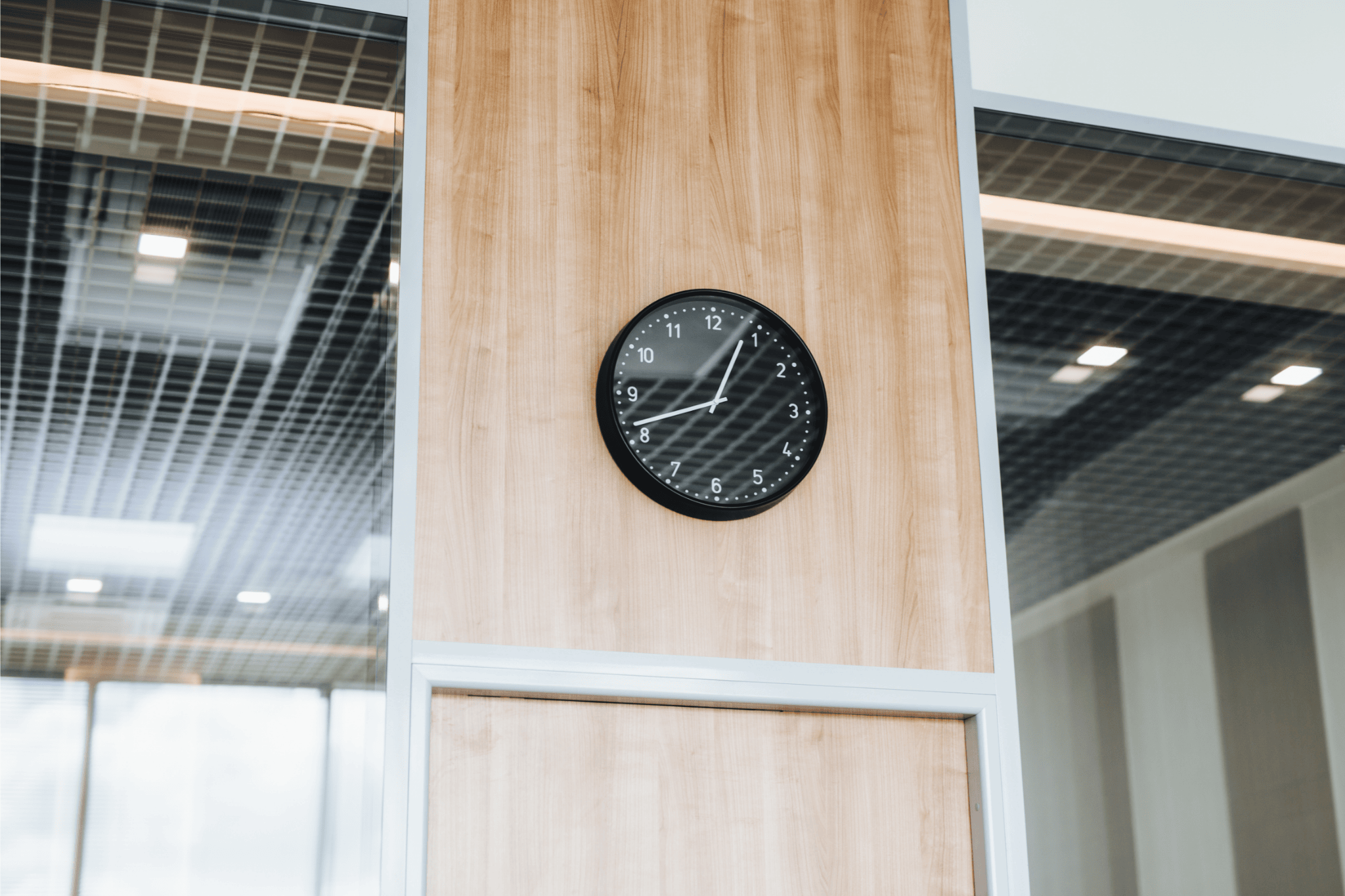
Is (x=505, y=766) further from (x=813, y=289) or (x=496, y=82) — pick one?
(x=496, y=82)

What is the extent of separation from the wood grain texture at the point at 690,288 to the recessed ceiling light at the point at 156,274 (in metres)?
0.38

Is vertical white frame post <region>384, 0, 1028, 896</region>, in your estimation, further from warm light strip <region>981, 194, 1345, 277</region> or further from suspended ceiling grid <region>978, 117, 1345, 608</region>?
warm light strip <region>981, 194, 1345, 277</region>

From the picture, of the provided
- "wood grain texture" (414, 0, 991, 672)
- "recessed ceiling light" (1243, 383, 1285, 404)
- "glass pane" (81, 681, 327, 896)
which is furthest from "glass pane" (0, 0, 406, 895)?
"recessed ceiling light" (1243, 383, 1285, 404)

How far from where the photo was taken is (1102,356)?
8.23 feet

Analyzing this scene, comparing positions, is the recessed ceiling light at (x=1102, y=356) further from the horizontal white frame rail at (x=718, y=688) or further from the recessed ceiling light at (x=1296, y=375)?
the horizontal white frame rail at (x=718, y=688)

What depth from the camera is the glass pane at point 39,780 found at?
1555 millimetres

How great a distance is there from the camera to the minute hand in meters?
2.11

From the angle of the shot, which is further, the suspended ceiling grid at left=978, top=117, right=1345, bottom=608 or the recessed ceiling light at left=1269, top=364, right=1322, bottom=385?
the recessed ceiling light at left=1269, top=364, right=1322, bottom=385

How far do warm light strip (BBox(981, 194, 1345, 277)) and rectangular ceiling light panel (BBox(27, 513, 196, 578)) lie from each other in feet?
5.20

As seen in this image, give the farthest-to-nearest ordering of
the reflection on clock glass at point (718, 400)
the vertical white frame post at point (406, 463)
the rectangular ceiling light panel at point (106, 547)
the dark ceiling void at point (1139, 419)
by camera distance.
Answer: the dark ceiling void at point (1139, 419) < the reflection on clock glass at point (718, 400) < the vertical white frame post at point (406, 463) < the rectangular ceiling light panel at point (106, 547)

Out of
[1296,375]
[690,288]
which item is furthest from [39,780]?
[1296,375]

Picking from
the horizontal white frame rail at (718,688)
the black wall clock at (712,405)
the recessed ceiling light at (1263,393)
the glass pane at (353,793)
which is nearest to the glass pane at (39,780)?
the glass pane at (353,793)

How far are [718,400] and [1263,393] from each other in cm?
119

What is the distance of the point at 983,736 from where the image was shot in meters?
2.11
